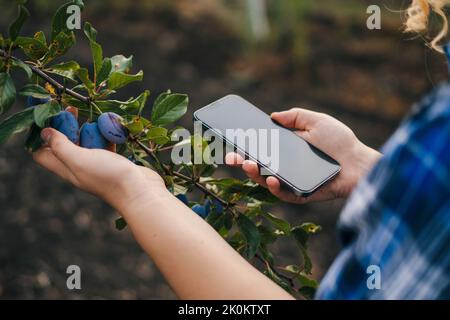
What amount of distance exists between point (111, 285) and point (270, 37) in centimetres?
219

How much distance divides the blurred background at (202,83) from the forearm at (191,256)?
1.37m

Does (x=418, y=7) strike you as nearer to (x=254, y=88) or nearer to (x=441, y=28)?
(x=441, y=28)

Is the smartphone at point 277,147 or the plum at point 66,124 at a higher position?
the plum at point 66,124

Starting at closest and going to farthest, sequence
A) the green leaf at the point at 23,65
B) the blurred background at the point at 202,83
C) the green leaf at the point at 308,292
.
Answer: the green leaf at the point at 23,65 → the green leaf at the point at 308,292 → the blurred background at the point at 202,83

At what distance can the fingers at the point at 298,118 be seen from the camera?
983 millimetres

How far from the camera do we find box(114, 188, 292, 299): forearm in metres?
0.59

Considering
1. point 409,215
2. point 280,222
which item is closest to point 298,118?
point 280,222

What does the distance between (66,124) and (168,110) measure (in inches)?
6.1

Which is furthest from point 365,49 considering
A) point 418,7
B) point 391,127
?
point 418,7

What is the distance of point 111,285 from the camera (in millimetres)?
2000

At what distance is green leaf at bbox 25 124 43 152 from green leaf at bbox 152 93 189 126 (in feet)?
0.55

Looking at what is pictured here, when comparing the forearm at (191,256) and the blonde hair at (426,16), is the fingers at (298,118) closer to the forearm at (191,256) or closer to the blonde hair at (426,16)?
the blonde hair at (426,16)

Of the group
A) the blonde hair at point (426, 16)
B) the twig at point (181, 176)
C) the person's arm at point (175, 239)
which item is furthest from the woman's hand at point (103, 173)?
the blonde hair at point (426, 16)

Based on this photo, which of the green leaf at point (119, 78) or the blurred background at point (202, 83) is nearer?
the green leaf at point (119, 78)
